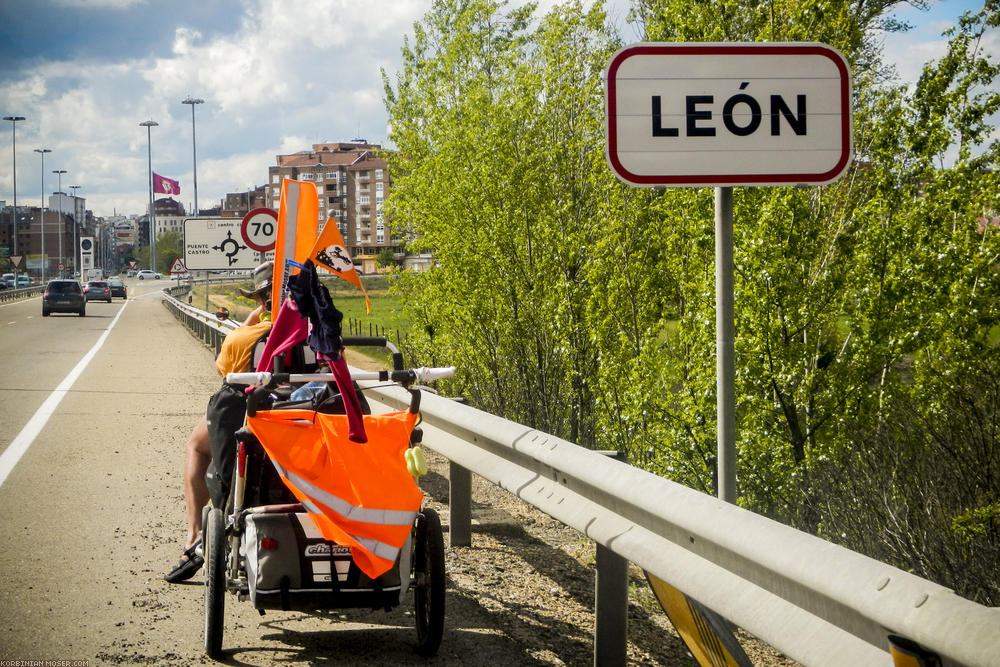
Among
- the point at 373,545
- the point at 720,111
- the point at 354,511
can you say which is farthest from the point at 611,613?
the point at 720,111

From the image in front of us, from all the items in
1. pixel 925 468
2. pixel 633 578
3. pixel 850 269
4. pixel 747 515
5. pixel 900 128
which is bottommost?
pixel 633 578

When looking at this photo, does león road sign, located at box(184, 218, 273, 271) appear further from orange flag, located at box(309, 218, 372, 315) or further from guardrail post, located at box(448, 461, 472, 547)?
orange flag, located at box(309, 218, 372, 315)

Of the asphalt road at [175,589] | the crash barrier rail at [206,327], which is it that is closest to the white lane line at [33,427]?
the asphalt road at [175,589]

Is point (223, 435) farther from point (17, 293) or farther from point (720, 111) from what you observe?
point (17, 293)

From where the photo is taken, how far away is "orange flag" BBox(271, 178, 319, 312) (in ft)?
15.3

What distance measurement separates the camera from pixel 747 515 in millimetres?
3209

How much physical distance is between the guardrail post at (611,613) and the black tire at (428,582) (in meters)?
0.69

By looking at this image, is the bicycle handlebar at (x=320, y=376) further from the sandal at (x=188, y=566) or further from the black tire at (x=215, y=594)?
the sandal at (x=188, y=566)

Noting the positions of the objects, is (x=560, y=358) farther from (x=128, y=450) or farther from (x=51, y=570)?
(x=51, y=570)

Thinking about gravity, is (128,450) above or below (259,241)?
below

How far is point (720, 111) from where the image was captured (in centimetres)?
402

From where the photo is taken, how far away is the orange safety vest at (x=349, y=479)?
167 inches

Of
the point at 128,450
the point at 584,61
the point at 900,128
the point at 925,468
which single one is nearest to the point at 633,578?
the point at 925,468

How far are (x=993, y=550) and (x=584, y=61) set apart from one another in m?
8.95
